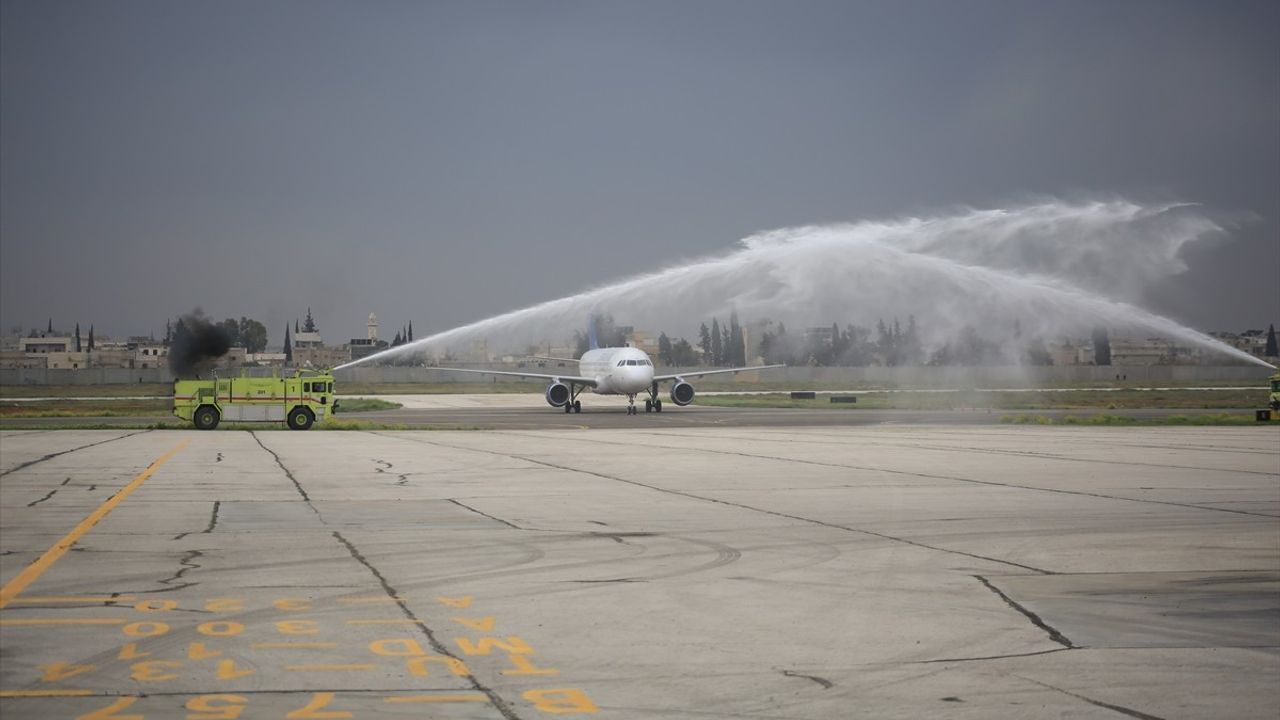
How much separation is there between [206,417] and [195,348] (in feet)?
16.6

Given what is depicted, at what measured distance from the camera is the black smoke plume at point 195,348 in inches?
1996

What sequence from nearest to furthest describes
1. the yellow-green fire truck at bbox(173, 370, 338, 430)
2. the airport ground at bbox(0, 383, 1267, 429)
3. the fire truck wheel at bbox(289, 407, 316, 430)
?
the yellow-green fire truck at bbox(173, 370, 338, 430)
the fire truck wheel at bbox(289, 407, 316, 430)
the airport ground at bbox(0, 383, 1267, 429)

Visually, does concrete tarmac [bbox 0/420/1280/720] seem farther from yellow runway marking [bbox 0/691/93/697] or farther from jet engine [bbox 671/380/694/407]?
jet engine [bbox 671/380/694/407]

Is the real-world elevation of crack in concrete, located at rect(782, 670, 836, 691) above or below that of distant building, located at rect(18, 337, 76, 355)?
below

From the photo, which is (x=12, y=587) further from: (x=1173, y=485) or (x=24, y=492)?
(x=1173, y=485)

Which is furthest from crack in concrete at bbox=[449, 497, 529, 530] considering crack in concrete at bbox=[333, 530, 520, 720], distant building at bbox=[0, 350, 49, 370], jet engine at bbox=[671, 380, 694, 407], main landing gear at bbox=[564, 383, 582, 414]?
distant building at bbox=[0, 350, 49, 370]

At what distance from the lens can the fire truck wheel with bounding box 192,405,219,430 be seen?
47000 mm

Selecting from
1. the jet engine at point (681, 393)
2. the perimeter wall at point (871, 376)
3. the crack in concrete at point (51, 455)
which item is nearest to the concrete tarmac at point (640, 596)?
the crack in concrete at point (51, 455)

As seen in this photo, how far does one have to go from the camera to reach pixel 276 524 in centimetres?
1662

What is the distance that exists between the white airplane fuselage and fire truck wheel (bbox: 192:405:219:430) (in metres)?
22.1

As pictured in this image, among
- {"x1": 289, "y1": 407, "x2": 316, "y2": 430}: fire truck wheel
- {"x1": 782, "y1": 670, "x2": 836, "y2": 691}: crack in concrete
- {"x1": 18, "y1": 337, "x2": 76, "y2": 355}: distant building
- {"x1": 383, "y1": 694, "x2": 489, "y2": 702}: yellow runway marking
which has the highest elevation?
{"x1": 18, "y1": 337, "x2": 76, "y2": 355}: distant building

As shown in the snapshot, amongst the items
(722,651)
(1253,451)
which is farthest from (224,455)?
(1253,451)

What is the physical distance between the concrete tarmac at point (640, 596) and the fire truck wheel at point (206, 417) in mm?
22910

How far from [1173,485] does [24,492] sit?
2158 centimetres
